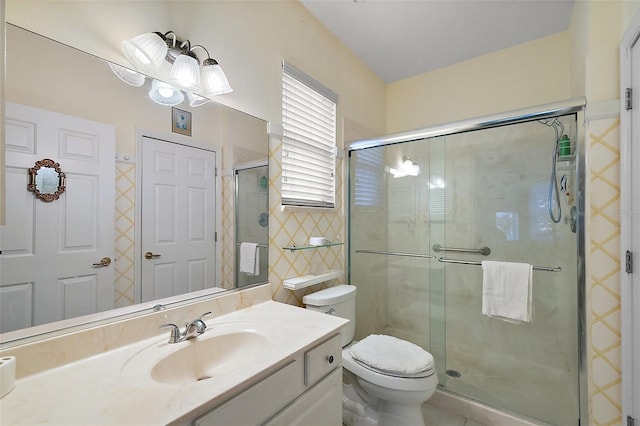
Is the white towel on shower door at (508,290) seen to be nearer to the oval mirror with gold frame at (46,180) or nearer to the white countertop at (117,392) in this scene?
the white countertop at (117,392)

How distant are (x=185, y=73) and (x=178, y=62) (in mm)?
48

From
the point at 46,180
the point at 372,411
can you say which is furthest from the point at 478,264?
the point at 46,180

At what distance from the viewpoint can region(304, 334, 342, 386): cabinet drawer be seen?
102cm

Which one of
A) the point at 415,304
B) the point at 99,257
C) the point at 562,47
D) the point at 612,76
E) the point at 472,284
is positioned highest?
the point at 562,47

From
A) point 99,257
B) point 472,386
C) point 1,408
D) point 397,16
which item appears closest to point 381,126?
point 397,16

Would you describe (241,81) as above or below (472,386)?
above

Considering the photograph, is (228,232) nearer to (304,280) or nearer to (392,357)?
(304,280)

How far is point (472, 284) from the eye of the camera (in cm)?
210

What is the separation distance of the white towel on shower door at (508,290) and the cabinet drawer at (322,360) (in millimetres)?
1186

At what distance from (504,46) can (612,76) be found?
1110 mm

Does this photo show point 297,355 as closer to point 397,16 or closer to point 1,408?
point 1,408

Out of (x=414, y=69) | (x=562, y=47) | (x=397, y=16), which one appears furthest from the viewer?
(x=414, y=69)

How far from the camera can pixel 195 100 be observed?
124 cm

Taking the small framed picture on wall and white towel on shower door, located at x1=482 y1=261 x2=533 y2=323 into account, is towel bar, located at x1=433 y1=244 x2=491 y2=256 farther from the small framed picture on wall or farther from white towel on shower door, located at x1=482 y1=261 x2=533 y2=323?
the small framed picture on wall
